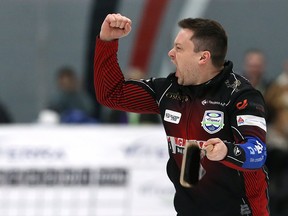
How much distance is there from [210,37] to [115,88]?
2.03ft

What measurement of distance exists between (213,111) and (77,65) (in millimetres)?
5784

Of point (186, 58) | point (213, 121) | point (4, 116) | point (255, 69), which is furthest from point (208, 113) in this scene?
point (4, 116)

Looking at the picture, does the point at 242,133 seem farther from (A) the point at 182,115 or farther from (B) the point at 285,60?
(B) the point at 285,60

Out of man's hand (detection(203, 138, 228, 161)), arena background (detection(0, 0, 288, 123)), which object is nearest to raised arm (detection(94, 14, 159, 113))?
man's hand (detection(203, 138, 228, 161))

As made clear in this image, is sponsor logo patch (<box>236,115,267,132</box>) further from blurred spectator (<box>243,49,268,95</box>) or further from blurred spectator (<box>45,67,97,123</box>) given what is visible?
blurred spectator (<box>45,67,97,123</box>)

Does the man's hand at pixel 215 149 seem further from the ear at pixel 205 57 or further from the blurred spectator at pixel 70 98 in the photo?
the blurred spectator at pixel 70 98

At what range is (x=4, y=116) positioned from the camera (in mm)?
9383

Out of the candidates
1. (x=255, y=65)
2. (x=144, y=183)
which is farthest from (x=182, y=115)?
(x=255, y=65)

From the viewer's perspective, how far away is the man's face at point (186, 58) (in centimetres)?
442

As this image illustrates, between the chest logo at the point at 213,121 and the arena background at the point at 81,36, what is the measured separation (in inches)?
211

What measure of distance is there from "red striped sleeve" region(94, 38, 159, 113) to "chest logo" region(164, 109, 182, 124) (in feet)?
0.55

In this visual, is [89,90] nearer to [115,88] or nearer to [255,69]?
[255,69]

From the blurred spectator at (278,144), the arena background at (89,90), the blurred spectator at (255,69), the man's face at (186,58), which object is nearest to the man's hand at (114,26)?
the man's face at (186,58)

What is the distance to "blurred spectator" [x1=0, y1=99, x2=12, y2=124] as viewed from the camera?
9.35 m
